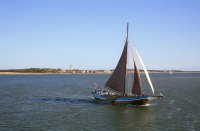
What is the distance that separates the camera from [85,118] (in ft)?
160

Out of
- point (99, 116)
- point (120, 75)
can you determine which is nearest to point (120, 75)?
point (120, 75)

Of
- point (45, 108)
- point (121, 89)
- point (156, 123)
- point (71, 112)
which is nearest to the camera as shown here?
point (156, 123)

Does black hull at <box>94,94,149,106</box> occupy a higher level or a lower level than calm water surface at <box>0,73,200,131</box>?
higher

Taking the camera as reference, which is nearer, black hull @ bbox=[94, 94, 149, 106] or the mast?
black hull @ bbox=[94, 94, 149, 106]

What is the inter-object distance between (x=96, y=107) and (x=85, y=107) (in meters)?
1.79

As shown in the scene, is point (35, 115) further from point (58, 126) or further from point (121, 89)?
point (121, 89)

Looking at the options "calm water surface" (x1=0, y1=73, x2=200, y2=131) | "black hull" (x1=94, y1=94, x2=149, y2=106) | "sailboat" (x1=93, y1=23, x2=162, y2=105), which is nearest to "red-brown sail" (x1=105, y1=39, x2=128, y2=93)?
"sailboat" (x1=93, y1=23, x2=162, y2=105)

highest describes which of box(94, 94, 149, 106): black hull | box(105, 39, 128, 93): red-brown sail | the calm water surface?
box(105, 39, 128, 93): red-brown sail

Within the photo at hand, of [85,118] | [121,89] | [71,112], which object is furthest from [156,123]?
[121,89]

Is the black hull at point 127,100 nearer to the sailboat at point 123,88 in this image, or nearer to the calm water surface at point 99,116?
the sailboat at point 123,88

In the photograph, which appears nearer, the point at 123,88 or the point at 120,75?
the point at 123,88

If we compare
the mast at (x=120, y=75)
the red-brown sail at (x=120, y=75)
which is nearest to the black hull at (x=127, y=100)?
the mast at (x=120, y=75)

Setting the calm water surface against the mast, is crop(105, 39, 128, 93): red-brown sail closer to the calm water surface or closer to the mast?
the mast

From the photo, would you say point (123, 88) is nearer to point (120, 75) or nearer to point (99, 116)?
point (120, 75)
